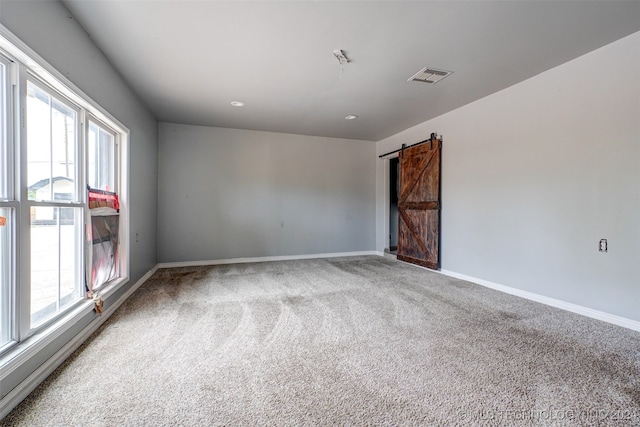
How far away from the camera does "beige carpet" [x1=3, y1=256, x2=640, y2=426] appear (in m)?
1.40

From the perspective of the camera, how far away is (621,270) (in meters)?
2.48

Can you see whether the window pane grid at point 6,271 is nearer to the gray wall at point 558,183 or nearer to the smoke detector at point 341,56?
the smoke detector at point 341,56

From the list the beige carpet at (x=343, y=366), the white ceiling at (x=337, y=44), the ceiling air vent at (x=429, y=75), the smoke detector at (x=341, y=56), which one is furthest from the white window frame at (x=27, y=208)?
the ceiling air vent at (x=429, y=75)

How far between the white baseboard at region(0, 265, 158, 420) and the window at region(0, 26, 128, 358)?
14 cm

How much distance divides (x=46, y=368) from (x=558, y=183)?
474 centimetres

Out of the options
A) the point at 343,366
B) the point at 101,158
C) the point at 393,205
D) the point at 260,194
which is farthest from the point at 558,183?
the point at 101,158

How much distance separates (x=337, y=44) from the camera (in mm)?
2514

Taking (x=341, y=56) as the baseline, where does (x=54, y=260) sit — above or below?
below

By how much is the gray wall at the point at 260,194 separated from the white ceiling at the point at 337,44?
1.30 meters

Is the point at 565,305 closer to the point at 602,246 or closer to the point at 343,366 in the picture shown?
the point at 602,246

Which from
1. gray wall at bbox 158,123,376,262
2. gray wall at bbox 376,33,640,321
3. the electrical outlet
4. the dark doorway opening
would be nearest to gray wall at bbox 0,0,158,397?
gray wall at bbox 158,123,376,262

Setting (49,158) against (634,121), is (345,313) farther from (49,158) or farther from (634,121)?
(634,121)

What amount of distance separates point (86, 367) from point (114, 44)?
273 centimetres

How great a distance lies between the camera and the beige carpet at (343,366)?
1402 millimetres
